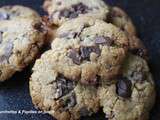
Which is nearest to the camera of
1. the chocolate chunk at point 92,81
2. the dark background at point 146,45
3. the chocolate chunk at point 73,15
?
the chocolate chunk at point 92,81

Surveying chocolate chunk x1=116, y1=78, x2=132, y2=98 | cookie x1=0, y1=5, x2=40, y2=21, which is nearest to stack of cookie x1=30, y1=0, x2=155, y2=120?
chocolate chunk x1=116, y1=78, x2=132, y2=98

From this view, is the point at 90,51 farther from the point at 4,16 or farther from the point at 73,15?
the point at 4,16

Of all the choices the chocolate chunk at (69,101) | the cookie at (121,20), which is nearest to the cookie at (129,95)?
the chocolate chunk at (69,101)

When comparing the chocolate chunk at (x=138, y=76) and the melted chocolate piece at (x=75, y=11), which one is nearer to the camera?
the chocolate chunk at (x=138, y=76)

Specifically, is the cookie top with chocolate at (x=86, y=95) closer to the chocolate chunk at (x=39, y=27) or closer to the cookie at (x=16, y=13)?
the chocolate chunk at (x=39, y=27)

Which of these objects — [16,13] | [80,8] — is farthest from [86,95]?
[16,13]

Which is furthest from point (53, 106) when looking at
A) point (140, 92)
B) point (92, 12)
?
point (92, 12)

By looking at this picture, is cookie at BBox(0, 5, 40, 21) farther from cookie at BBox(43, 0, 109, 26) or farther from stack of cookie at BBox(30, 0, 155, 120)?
stack of cookie at BBox(30, 0, 155, 120)
